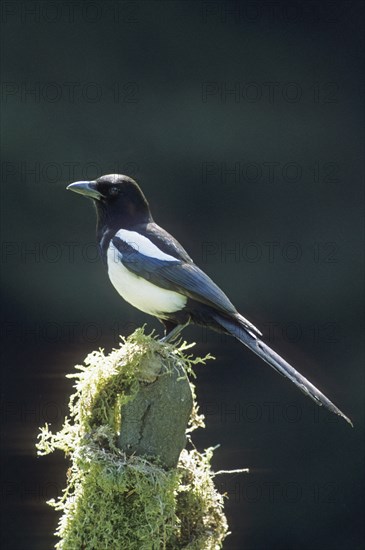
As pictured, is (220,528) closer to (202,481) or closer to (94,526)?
(202,481)

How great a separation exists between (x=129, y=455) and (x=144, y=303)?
1.38 feet

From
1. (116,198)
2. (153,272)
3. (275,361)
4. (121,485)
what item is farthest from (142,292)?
(121,485)

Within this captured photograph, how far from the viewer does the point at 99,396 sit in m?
1.55

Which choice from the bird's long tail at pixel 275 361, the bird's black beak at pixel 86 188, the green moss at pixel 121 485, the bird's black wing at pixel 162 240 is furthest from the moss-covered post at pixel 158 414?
the bird's black beak at pixel 86 188

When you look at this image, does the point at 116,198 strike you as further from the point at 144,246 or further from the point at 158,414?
the point at 158,414

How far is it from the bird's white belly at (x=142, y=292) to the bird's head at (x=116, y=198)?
73 mm

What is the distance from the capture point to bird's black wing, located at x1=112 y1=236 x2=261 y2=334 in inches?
69.1

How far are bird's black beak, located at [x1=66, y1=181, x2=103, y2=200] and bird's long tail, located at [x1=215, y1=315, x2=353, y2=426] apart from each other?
0.40 m

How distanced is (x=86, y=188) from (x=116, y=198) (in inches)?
2.9

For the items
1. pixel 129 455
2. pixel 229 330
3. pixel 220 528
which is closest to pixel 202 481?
pixel 220 528

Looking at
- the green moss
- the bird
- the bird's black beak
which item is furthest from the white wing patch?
the green moss

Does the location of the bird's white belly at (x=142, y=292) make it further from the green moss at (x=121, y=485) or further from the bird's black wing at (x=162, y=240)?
the green moss at (x=121, y=485)

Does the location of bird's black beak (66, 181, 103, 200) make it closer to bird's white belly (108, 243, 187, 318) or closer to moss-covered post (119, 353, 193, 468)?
bird's white belly (108, 243, 187, 318)

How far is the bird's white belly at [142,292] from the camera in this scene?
5.89 feet
